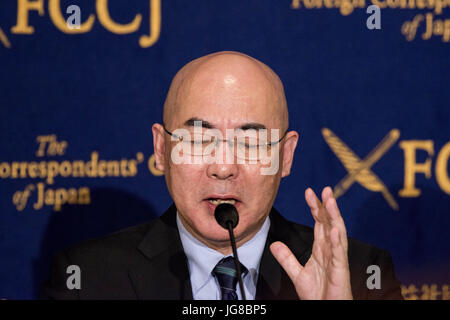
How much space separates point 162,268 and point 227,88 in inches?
21.6

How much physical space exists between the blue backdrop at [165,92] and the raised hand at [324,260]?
67cm

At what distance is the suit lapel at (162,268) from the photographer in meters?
1.50

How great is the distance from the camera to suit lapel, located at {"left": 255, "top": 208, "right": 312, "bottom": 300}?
1.49 meters

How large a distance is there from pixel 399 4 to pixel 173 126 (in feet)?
3.58

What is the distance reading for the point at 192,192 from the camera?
1410 millimetres

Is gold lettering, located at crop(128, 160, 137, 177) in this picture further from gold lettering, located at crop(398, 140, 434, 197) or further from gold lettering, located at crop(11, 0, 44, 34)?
gold lettering, located at crop(398, 140, 434, 197)

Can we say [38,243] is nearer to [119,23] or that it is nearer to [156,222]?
[156,222]

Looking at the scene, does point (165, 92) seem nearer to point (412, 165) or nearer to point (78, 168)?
point (78, 168)

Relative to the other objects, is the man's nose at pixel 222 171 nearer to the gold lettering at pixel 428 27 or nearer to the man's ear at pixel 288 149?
the man's ear at pixel 288 149

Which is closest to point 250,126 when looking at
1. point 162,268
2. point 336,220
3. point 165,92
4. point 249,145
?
point 249,145

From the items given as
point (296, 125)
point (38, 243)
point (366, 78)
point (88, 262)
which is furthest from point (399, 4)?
point (38, 243)

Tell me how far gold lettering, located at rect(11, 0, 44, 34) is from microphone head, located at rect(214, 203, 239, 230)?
1.12m

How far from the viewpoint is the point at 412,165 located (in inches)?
78.6

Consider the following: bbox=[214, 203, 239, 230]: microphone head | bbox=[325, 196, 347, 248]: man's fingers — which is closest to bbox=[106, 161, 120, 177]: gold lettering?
bbox=[214, 203, 239, 230]: microphone head
